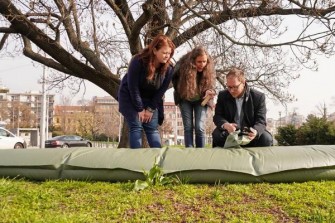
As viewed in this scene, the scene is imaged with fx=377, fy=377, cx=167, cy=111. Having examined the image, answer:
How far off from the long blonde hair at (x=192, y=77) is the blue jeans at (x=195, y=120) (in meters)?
0.18

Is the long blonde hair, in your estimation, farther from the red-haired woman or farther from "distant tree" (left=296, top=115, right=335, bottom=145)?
"distant tree" (left=296, top=115, right=335, bottom=145)

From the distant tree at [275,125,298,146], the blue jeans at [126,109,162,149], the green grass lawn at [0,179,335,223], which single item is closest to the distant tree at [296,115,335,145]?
the distant tree at [275,125,298,146]

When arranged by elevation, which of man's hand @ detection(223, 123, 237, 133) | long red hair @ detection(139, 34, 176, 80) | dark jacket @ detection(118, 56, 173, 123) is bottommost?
man's hand @ detection(223, 123, 237, 133)

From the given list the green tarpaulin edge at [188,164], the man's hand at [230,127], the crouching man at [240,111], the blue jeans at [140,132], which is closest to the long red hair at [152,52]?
the blue jeans at [140,132]

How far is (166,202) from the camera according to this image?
2.63m

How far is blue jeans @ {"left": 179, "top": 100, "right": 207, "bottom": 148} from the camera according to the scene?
4637 millimetres

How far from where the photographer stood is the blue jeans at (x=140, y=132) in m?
4.37

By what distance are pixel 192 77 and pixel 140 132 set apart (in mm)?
893

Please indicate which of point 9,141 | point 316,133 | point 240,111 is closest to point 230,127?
point 240,111

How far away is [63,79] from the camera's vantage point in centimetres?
1209

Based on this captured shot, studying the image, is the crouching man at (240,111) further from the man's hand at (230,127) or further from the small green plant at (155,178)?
the small green plant at (155,178)

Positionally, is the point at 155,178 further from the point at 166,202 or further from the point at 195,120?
the point at 195,120

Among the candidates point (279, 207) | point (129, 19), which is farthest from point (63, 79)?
point (279, 207)

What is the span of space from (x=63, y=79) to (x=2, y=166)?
8.97 m
